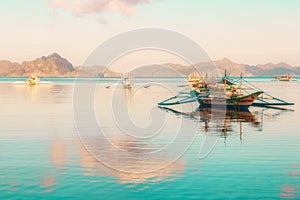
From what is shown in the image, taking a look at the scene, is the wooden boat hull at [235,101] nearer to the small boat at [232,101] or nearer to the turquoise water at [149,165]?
the small boat at [232,101]

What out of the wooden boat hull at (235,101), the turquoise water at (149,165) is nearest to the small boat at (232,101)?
the wooden boat hull at (235,101)

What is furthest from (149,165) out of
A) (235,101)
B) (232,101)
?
(232,101)

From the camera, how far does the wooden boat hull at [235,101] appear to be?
74.4 m

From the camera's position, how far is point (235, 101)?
7494 cm

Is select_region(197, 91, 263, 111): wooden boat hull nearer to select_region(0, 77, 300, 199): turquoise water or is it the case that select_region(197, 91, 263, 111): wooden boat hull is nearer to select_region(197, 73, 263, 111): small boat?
select_region(197, 73, 263, 111): small boat

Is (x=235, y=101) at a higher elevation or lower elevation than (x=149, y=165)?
higher

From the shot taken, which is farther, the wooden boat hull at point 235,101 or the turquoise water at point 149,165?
the wooden boat hull at point 235,101

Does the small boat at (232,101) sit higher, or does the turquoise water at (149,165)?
the small boat at (232,101)

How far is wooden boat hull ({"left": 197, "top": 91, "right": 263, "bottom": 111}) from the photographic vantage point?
74.4 metres

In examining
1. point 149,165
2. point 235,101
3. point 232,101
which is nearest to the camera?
point 149,165

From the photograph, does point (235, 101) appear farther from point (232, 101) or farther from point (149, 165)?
point (149, 165)

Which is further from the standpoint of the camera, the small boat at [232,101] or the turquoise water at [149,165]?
the small boat at [232,101]

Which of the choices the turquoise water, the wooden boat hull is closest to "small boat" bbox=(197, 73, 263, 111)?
the wooden boat hull

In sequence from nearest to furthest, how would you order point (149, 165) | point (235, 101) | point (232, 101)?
point (149, 165)
point (235, 101)
point (232, 101)
